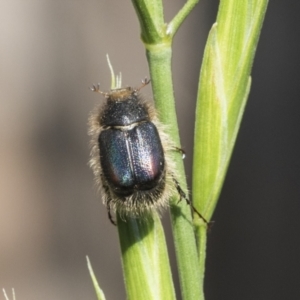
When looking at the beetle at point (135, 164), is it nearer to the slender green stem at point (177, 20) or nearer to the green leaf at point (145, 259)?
the green leaf at point (145, 259)

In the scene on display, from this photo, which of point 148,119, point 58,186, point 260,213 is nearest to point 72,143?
point 58,186

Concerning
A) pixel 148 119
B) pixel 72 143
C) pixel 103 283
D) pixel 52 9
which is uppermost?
pixel 52 9

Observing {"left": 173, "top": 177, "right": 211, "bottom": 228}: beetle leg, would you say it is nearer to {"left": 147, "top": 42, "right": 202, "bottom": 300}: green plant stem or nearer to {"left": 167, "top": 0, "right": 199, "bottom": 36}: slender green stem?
{"left": 147, "top": 42, "right": 202, "bottom": 300}: green plant stem

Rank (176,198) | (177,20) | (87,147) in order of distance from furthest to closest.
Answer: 1. (87,147)
2. (176,198)
3. (177,20)

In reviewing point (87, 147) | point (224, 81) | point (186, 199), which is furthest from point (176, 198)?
point (87, 147)

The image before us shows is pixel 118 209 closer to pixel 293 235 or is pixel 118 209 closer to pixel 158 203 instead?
pixel 158 203

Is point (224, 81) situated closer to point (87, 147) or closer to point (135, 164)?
point (135, 164)

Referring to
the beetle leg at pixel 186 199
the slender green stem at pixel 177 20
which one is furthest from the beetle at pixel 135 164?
the slender green stem at pixel 177 20
